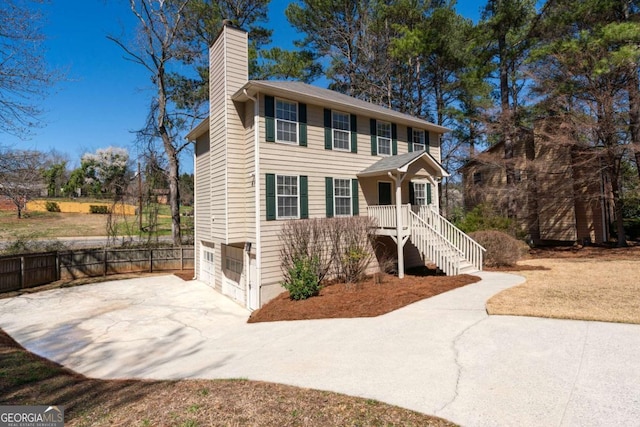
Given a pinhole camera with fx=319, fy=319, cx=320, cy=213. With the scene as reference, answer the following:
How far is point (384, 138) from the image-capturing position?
1291 centimetres

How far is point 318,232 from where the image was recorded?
1007 cm

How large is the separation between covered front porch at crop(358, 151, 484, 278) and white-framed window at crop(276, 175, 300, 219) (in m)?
2.82

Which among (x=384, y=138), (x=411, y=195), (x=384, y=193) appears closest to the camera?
(x=384, y=193)

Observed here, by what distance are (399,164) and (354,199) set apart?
205 centimetres

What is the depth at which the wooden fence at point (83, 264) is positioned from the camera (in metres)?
12.1

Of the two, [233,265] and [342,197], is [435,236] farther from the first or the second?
[233,265]

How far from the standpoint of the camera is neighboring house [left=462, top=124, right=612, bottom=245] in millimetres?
16875

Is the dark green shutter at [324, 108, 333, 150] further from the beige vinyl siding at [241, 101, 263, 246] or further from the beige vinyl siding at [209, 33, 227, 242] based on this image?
the beige vinyl siding at [209, 33, 227, 242]

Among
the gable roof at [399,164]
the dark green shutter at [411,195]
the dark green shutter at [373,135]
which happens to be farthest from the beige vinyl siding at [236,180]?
the dark green shutter at [411,195]

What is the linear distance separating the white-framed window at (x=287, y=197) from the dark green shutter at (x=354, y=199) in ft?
7.66

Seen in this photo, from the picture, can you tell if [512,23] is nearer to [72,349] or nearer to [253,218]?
[253,218]

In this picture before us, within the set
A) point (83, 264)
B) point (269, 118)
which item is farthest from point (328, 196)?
point (83, 264)

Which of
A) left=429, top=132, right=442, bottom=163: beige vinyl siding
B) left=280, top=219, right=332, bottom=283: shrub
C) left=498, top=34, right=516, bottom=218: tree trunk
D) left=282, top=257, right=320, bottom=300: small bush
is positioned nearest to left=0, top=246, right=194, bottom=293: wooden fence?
left=280, top=219, right=332, bottom=283: shrub

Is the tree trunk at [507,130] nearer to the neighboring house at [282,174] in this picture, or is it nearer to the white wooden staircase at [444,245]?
the white wooden staircase at [444,245]
